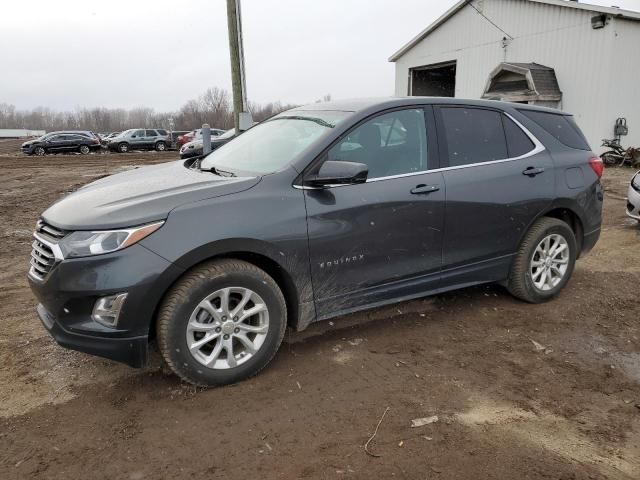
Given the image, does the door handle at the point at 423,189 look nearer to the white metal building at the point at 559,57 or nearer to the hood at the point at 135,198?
the hood at the point at 135,198

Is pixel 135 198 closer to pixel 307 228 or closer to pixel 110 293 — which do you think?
pixel 110 293

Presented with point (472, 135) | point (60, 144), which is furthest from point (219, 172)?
point (60, 144)

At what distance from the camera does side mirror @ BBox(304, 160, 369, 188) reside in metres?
3.19

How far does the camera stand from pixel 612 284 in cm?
514

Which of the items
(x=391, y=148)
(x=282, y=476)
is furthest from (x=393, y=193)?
(x=282, y=476)

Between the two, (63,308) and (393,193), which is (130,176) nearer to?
(63,308)

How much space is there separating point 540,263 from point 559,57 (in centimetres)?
1476

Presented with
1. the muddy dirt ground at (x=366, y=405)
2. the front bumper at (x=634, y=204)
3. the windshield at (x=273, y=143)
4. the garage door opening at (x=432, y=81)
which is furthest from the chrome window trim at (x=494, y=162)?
the garage door opening at (x=432, y=81)

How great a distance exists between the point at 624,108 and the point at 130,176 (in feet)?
54.3

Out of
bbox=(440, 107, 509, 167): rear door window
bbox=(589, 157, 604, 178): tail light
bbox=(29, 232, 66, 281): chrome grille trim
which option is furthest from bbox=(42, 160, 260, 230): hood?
bbox=(589, 157, 604, 178): tail light

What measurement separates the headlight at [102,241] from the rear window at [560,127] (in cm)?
340

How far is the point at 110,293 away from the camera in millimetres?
2766

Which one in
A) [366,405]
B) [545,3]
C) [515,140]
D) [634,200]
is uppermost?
[545,3]

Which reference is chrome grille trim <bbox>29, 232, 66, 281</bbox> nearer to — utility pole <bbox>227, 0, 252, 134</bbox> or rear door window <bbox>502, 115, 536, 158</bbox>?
rear door window <bbox>502, 115, 536, 158</bbox>
